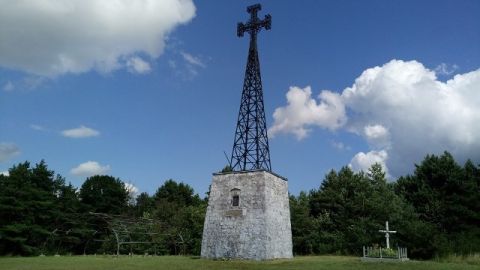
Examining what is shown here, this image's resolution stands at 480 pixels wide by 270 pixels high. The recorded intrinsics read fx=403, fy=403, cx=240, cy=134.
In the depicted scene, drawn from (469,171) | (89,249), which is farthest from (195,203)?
(469,171)

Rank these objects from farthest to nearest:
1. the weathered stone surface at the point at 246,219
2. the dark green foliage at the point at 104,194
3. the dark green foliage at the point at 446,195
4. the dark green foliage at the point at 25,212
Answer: the dark green foliage at the point at 104,194 → the dark green foliage at the point at 25,212 → the dark green foliage at the point at 446,195 → the weathered stone surface at the point at 246,219

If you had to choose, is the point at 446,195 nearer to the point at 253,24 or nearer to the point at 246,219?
the point at 246,219

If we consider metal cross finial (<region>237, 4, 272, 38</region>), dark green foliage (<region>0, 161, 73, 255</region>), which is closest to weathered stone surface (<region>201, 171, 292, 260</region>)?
metal cross finial (<region>237, 4, 272, 38</region>)

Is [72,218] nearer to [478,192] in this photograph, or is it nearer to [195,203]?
[195,203]

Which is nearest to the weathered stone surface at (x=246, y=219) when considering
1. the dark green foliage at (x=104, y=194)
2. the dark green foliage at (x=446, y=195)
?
the dark green foliage at (x=446, y=195)

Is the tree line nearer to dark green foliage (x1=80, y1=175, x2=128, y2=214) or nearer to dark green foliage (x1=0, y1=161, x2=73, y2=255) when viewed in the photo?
dark green foliage (x1=0, y1=161, x2=73, y2=255)

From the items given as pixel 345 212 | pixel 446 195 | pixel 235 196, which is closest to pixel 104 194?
pixel 345 212

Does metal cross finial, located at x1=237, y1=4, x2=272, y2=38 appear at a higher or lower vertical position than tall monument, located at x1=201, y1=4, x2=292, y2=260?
higher

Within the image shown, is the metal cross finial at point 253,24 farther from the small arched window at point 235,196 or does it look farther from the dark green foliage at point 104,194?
the dark green foliage at point 104,194

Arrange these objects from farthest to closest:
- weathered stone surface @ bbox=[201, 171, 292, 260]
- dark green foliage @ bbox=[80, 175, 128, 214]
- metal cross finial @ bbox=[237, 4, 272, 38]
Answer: dark green foliage @ bbox=[80, 175, 128, 214]
metal cross finial @ bbox=[237, 4, 272, 38]
weathered stone surface @ bbox=[201, 171, 292, 260]

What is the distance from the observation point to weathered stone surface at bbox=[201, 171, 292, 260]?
2666 centimetres

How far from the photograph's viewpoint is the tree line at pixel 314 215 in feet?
119

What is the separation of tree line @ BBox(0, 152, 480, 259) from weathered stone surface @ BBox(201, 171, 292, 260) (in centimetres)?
832

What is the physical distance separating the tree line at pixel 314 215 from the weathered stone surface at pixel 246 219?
328 inches
